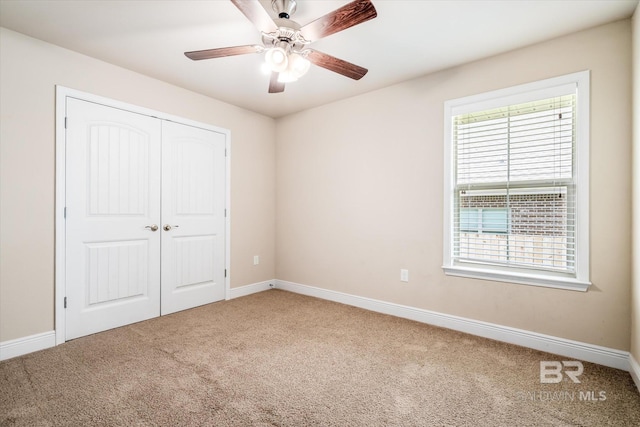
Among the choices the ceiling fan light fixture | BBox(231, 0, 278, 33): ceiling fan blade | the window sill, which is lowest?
the window sill

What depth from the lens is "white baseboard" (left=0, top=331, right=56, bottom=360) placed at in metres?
2.28

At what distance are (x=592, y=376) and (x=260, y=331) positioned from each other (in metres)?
2.50

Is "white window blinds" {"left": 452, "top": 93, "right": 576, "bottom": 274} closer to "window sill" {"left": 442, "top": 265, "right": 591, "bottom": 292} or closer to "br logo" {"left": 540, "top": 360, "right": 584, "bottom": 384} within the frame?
"window sill" {"left": 442, "top": 265, "right": 591, "bottom": 292}

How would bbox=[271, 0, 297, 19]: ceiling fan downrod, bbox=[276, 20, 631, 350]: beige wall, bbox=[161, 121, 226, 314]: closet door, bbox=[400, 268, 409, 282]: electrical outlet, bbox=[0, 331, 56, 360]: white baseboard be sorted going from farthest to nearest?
1. bbox=[161, 121, 226, 314]: closet door
2. bbox=[400, 268, 409, 282]: electrical outlet
3. bbox=[0, 331, 56, 360]: white baseboard
4. bbox=[276, 20, 631, 350]: beige wall
5. bbox=[271, 0, 297, 19]: ceiling fan downrod

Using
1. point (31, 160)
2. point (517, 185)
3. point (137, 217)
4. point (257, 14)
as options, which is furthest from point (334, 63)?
point (31, 160)

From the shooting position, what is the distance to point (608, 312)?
218 cm

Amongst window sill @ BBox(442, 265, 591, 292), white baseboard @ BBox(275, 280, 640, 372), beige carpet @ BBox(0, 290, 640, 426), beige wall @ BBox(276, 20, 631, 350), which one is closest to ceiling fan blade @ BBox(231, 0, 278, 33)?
beige wall @ BBox(276, 20, 631, 350)

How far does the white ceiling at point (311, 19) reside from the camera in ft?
6.63

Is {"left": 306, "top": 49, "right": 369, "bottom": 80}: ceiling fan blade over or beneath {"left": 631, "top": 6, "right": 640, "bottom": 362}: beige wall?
over

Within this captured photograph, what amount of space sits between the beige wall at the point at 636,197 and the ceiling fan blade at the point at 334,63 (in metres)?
1.76

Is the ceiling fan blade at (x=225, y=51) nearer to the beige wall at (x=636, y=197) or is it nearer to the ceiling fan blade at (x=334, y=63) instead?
the ceiling fan blade at (x=334, y=63)

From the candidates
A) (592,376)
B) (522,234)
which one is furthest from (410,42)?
(592,376)

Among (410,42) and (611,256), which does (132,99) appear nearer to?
(410,42)

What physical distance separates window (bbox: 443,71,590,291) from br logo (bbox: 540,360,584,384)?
0.55 m
